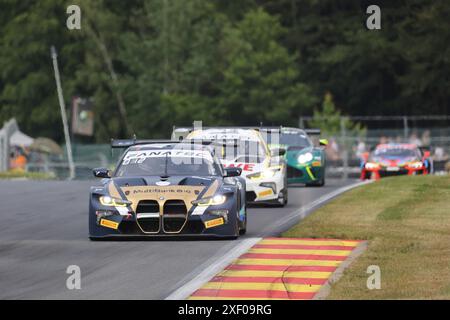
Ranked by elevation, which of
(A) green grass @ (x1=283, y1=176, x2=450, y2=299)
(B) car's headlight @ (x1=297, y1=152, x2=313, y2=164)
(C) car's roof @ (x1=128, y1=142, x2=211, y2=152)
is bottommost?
(A) green grass @ (x1=283, y1=176, x2=450, y2=299)

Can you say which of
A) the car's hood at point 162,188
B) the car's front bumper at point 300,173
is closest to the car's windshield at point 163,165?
the car's hood at point 162,188

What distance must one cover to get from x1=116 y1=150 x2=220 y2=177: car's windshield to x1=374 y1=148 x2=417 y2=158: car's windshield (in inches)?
828

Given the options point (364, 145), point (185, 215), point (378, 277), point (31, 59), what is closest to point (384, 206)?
point (185, 215)

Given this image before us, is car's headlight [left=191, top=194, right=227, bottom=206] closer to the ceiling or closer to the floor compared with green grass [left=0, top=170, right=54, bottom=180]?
closer to the ceiling

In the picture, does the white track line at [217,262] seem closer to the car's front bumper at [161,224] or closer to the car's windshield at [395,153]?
the car's front bumper at [161,224]

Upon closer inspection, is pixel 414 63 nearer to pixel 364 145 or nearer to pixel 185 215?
pixel 364 145

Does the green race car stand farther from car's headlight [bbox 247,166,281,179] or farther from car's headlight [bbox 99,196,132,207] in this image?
car's headlight [bbox 99,196,132,207]

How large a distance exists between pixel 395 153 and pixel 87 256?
973 inches

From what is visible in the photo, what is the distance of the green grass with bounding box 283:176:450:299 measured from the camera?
13430 millimetres

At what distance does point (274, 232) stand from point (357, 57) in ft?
209

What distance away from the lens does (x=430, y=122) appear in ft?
260

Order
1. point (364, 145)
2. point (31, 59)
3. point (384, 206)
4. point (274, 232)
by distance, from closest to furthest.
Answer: point (274, 232) → point (384, 206) → point (364, 145) → point (31, 59)

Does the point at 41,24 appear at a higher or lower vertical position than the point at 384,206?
higher

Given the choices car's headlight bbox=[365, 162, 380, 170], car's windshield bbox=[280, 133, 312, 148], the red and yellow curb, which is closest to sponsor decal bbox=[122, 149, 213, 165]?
the red and yellow curb
